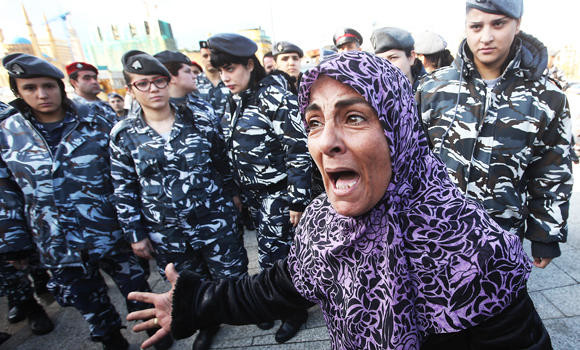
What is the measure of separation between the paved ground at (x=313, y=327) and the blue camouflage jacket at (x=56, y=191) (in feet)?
3.78

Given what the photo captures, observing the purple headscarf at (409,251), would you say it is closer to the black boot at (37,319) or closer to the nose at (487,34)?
the nose at (487,34)

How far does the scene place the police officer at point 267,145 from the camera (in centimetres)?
248

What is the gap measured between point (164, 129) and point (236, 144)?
2.04 ft

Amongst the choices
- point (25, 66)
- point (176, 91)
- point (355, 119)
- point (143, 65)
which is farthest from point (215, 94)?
point (355, 119)

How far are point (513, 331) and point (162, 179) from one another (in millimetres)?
2349

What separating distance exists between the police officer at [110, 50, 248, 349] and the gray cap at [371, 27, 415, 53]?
206 centimetres

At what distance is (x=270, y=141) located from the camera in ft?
8.56

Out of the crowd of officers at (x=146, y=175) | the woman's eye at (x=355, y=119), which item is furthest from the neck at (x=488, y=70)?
the woman's eye at (x=355, y=119)

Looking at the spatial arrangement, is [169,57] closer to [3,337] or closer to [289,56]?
[289,56]

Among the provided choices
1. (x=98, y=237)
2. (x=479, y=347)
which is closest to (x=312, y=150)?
(x=479, y=347)

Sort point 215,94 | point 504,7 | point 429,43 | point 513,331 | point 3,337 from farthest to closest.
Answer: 1. point 215,94
2. point 429,43
3. point 3,337
4. point 504,7
5. point 513,331

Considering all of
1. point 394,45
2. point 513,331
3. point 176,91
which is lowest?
point 513,331

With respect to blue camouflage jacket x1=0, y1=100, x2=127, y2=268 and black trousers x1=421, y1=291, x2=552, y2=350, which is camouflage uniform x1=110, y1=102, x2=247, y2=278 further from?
black trousers x1=421, y1=291, x2=552, y2=350

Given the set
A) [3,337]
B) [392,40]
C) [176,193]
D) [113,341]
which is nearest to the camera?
[176,193]
